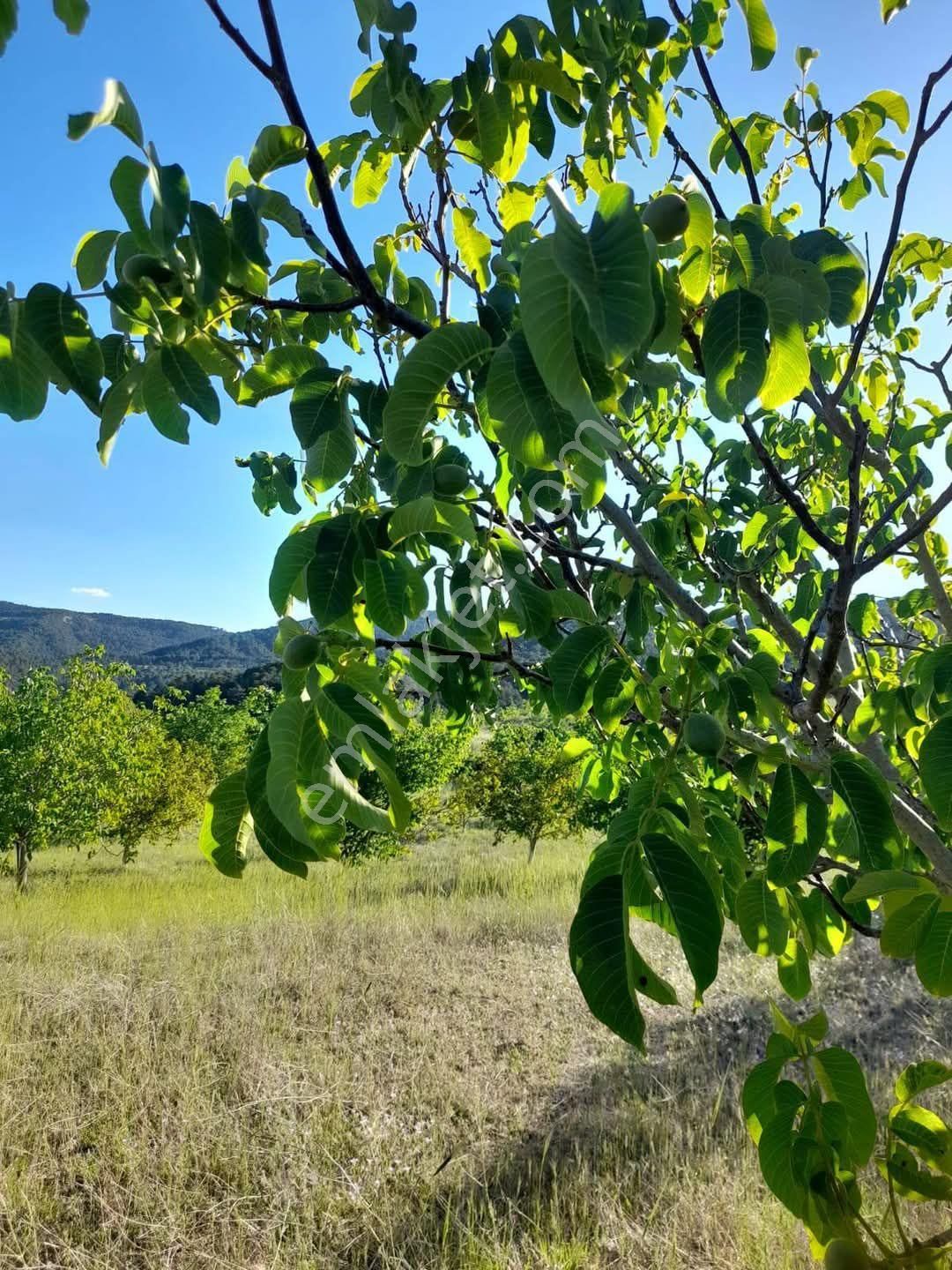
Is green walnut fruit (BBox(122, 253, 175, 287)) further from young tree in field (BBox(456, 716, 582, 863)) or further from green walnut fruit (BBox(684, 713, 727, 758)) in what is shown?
young tree in field (BBox(456, 716, 582, 863))

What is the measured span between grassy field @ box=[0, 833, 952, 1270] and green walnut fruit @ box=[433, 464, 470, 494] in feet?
10.9

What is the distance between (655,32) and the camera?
100 centimetres

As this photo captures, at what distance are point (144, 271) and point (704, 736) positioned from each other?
31.2 inches

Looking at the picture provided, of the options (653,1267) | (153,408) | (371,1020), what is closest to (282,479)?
(153,408)

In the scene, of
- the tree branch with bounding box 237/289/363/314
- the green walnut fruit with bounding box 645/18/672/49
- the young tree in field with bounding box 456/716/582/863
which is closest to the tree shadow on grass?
the tree branch with bounding box 237/289/363/314

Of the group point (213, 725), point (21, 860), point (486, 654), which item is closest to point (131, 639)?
point (213, 725)

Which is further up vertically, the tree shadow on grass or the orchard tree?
the orchard tree

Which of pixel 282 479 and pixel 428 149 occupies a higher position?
pixel 428 149

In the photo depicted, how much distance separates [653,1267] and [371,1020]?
2929 millimetres

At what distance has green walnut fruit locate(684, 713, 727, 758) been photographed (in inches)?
32.9

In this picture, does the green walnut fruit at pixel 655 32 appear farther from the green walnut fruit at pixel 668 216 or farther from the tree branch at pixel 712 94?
the green walnut fruit at pixel 668 216

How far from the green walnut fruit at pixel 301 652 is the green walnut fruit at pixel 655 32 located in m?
0.96

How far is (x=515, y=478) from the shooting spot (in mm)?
1123

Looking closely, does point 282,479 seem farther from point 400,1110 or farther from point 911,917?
point 400,1110
